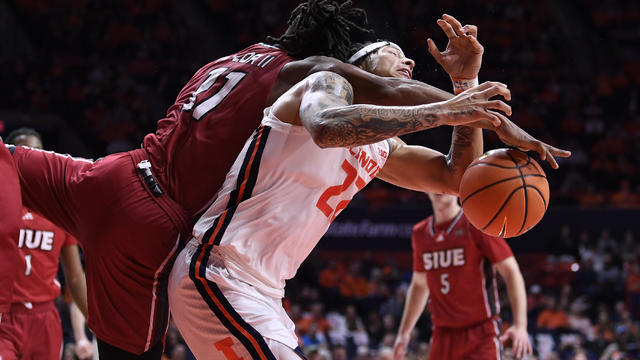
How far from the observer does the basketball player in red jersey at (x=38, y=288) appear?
505 cm

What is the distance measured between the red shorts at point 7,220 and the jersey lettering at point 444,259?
3694mm

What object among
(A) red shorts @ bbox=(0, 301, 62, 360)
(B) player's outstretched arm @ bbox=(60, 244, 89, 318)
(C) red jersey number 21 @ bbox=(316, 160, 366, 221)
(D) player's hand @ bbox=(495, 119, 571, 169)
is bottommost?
(A) red shorts @ bbox=(0, 301, 62, 360)

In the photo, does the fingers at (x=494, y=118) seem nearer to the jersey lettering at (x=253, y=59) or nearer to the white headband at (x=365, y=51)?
the white headband at (x=365, y=51)

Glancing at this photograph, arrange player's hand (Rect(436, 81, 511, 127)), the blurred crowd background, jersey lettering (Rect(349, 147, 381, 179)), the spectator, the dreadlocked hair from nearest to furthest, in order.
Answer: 1. player's hand (Rect(436, 81, 511, 127))
2. jersey lettering (Rect(349, 147, 381, 179))
3. the dreadlocked hair
4. the spectator
5. the blurred crowd background

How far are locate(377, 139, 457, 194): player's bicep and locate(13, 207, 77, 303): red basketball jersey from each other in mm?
2822

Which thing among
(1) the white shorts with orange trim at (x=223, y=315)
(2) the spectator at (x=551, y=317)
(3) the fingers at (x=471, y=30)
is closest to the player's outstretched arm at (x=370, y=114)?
(1) the white shorts with orange trim at (x=223, y=315)

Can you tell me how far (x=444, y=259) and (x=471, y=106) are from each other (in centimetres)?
346

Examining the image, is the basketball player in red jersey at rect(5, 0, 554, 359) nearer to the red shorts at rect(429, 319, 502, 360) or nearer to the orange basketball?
the orange basketball

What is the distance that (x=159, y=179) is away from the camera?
10.0 ft

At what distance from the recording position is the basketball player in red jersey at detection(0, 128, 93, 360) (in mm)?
5055

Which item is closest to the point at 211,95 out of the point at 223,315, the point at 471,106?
the point at 223,315

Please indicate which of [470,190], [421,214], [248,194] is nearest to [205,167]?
[248,194]

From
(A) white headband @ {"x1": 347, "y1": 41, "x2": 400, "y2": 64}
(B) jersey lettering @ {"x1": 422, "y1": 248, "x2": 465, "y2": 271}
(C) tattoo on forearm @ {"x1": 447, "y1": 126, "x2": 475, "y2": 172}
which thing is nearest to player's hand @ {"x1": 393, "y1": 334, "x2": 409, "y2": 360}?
(B) jersey lettering @ {"x1": 422, "y1": 248, "x2": 465, "y2": 271}

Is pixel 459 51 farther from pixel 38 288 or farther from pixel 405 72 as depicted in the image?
pixel 38 288
